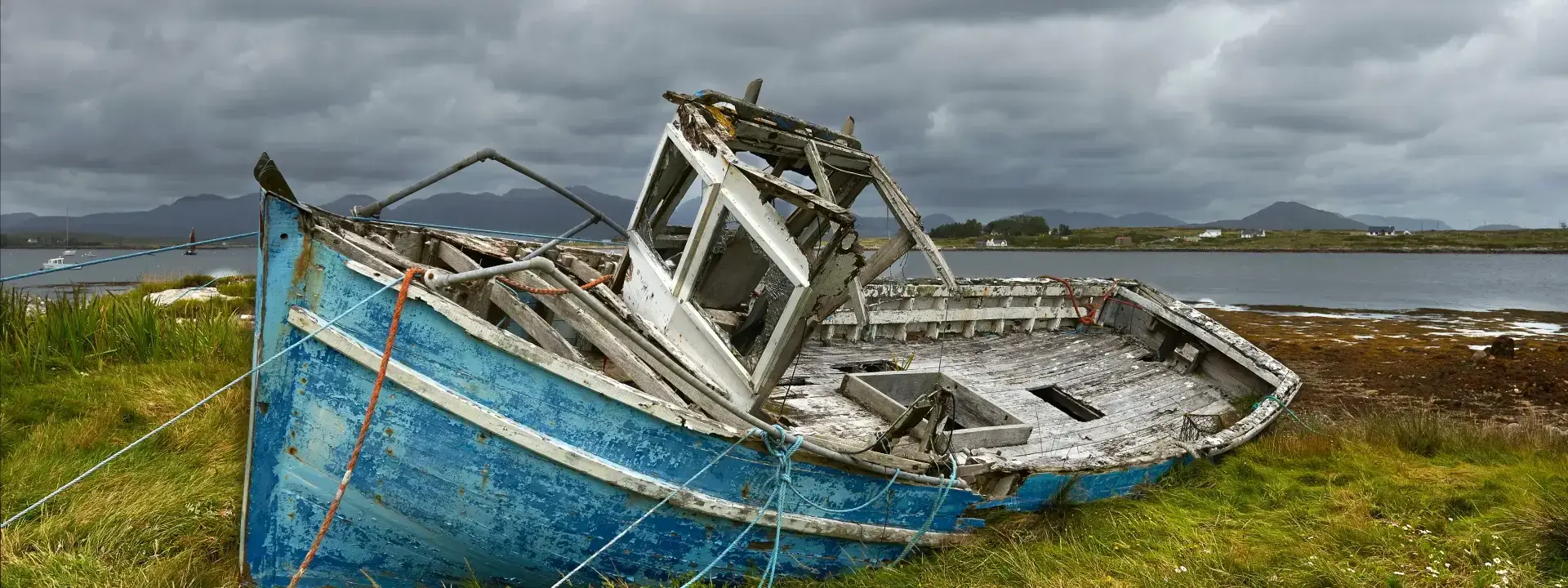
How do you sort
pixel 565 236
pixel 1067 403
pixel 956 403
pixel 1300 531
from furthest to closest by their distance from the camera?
1. pixel 1067 403
2. pixel 956 403
3. pixel 565 236
4. pixel 1300 531

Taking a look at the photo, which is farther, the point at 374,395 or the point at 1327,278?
the point at 1327,278

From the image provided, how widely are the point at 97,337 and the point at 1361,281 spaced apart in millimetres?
67827

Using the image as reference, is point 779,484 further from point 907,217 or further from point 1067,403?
point 1067,403

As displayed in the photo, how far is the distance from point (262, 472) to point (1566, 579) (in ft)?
23.2

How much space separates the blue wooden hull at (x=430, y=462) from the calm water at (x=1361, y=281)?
2341 millimetres

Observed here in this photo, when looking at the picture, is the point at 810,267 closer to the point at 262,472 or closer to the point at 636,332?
the point at 636,332

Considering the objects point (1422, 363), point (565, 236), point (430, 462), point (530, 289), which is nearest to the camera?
point (430, 462)

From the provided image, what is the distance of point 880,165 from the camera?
21.2 feet

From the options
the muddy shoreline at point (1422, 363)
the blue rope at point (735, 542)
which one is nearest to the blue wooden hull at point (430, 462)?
the blue rope at point (735, 542)

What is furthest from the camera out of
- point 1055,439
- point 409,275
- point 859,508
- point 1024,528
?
point 1055,439

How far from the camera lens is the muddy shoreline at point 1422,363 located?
12.3 metres

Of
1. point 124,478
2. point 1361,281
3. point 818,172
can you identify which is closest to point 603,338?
point 818,172

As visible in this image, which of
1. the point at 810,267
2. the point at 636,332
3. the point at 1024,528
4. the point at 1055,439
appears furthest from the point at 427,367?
the point at 1055,439

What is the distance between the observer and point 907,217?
18.6 feet
